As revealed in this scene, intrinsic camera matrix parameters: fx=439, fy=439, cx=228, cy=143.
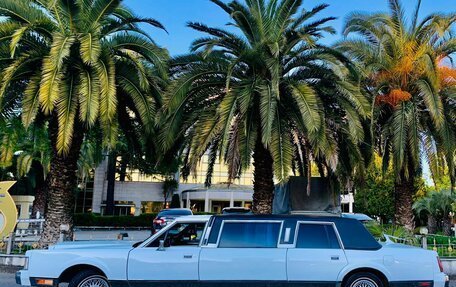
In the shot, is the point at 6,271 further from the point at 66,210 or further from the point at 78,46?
the point at 78,46

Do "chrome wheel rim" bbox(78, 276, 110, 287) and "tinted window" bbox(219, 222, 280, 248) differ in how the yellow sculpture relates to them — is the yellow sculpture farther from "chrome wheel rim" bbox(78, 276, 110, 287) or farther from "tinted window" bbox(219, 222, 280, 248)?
"tinted window" bbox(219, 222, 280, 248)

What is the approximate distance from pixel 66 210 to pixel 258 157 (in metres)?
5.98

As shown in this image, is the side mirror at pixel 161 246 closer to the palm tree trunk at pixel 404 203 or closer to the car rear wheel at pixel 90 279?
the car rear wheel at pixel 90 279

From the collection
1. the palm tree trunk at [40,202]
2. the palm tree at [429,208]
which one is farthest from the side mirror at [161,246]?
the palm tree at [429,208]

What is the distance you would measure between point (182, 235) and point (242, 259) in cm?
115

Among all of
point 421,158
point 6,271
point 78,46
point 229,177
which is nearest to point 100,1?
point 78,46

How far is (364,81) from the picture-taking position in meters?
15.6

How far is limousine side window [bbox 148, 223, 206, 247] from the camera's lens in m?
7.38

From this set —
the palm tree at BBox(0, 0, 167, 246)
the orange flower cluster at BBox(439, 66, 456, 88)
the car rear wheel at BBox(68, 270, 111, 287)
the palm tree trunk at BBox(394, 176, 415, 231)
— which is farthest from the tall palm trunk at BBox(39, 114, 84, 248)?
the orange flower cluster at BBox(439, 66, 456, 88)

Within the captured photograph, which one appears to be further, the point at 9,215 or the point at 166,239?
the point at 9,215

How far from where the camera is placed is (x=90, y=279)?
23.7ft

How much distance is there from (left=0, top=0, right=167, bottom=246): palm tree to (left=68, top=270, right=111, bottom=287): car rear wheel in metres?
5.16

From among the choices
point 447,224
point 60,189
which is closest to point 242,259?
point 60,189

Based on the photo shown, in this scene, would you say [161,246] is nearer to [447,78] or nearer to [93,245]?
[93,245]
